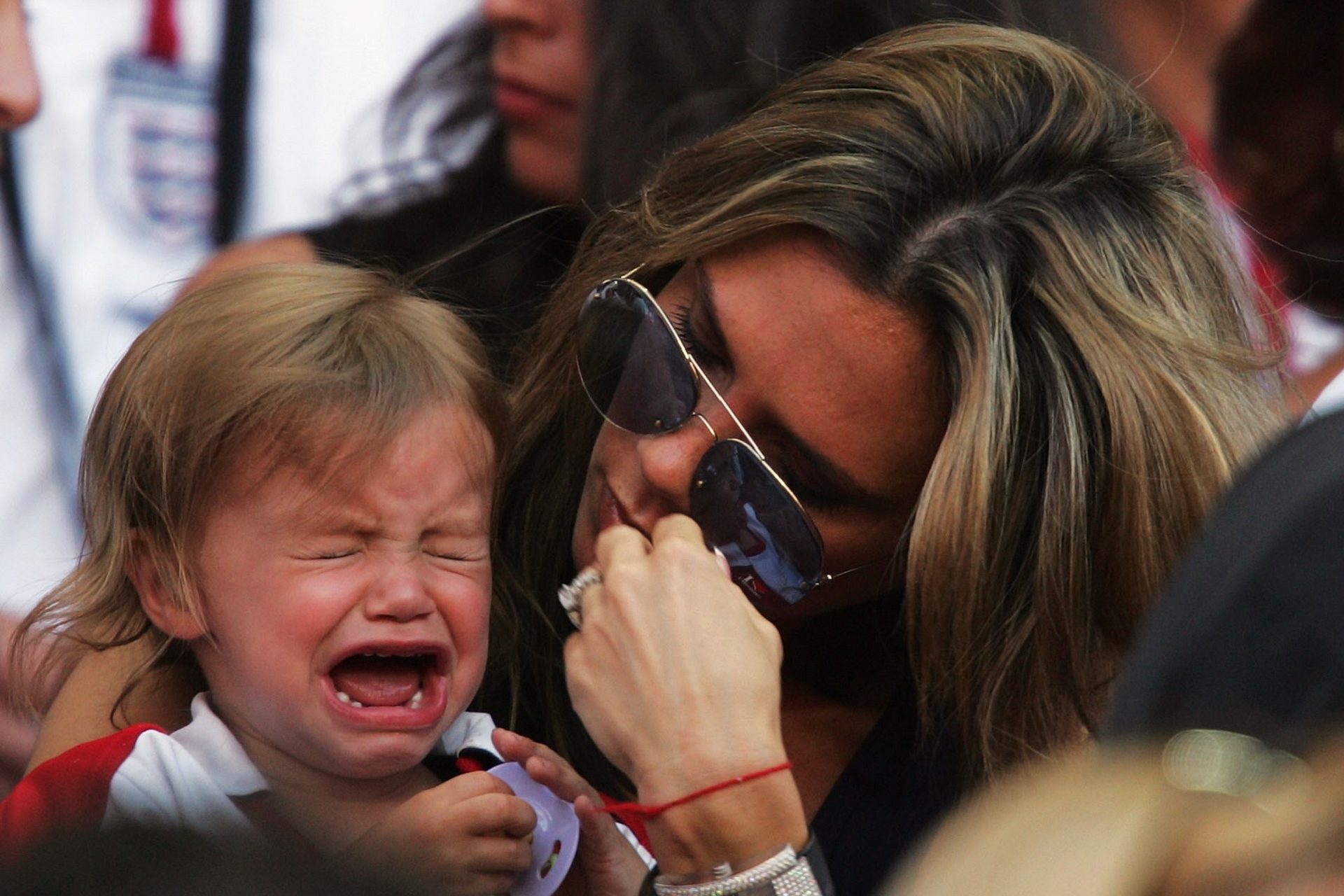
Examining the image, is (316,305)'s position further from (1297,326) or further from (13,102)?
(1297,326)

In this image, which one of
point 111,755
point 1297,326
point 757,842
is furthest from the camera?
point 1297,326

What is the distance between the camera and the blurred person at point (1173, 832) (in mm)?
604

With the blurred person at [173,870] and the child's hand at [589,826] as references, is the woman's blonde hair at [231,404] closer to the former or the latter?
the child's hand at [589,826]

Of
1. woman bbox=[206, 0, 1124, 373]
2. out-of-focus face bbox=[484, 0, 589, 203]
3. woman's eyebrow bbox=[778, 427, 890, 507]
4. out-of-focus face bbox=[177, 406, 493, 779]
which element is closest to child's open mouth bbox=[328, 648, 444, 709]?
out-of-focus face bbox=[177, 406, 493, 779]

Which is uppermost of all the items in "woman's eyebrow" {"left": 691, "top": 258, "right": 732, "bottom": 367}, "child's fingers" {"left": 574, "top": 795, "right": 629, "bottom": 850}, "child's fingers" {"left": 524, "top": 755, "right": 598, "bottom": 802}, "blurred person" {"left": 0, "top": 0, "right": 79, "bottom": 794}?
"woman's eyebrow" {"left": 691, "top": 258, "right": 732, "bottom": 367}

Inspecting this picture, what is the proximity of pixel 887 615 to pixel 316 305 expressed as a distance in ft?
2.73

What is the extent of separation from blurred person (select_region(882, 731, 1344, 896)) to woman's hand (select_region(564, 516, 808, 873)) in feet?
2.56

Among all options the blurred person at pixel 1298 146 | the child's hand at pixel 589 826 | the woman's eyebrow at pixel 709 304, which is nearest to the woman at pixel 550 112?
the blurred person at pixel 1298 146

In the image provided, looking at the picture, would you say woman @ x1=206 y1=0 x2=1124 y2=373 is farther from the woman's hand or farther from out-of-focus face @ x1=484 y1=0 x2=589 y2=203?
the woman's hand

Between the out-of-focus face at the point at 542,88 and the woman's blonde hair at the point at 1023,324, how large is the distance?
3.10 feet

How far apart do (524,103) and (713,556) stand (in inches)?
57.9

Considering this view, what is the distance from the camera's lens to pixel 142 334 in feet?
5.99

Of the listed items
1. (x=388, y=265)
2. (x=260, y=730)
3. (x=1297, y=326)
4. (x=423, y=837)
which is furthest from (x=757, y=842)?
(x=1297, y=326)

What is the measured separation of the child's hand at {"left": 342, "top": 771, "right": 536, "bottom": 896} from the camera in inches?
60.6
